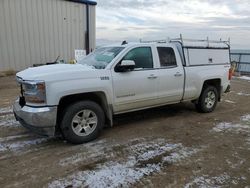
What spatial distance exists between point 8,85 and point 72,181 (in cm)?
867

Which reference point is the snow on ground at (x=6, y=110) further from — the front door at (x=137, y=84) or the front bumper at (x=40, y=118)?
the front door at (x=137, y=84)

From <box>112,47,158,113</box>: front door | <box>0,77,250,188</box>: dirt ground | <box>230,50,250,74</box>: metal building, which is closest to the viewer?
<box>0,77,250,188</box>: dirt ground

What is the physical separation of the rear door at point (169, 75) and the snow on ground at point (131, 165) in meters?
1.33

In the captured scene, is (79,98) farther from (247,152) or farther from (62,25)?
(62,25)

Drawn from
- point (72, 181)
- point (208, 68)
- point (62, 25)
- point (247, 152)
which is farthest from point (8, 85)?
point (247, 152)

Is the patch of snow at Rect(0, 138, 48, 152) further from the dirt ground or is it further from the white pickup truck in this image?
the white pickup truck

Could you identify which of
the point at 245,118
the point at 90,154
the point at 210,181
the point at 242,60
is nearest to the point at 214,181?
the point at 210,181

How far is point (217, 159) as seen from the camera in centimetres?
441

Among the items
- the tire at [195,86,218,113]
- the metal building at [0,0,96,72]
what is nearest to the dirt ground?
the tire at [195,86,218,113]

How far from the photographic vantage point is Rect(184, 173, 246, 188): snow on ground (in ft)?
11.8

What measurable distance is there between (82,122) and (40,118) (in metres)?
0.80

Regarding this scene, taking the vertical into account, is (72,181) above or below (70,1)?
below

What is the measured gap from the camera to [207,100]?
7.34m

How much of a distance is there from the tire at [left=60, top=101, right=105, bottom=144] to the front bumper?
9.2 inches
